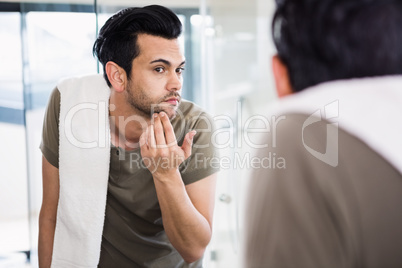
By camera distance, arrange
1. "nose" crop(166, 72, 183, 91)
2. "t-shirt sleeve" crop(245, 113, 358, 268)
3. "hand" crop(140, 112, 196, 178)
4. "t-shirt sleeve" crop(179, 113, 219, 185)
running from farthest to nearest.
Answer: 1. "nose" crop(166, 72, 183, 91)
2. "t-shirt sleeve" crop(179, 113, 219, 185)
3. "hand" crop(140, 112, 196, 178)
4. "t-shirt sleeve" crop(245, 113, 358, 268)

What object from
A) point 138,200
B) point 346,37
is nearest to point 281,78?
point 346,37

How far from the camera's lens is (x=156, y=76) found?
111cm

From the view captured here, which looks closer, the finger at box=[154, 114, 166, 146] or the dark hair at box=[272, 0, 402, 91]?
the dark hair at box=[272, 0, 402, 91]

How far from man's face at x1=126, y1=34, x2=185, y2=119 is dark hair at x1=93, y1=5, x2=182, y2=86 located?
0.02 metres

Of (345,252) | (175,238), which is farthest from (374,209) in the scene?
(175,238)

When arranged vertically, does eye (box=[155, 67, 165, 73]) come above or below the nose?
above

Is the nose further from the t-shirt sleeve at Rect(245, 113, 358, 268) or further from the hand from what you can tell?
the t-shirt sleeve at Rect(245, 113, 358, 268)

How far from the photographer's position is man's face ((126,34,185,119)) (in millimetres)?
1096

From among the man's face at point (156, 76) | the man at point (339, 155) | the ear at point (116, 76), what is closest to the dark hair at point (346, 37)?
the man at point (339, 155)

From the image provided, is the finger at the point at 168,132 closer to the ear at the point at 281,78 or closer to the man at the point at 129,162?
the man at the point at 129,162

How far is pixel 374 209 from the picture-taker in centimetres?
31

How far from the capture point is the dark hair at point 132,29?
43.7 inches

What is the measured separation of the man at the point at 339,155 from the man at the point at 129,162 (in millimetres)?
578

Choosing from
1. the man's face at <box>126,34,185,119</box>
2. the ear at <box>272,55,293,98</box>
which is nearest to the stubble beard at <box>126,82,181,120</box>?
the man's face at <box>126,34,185,119</box>
